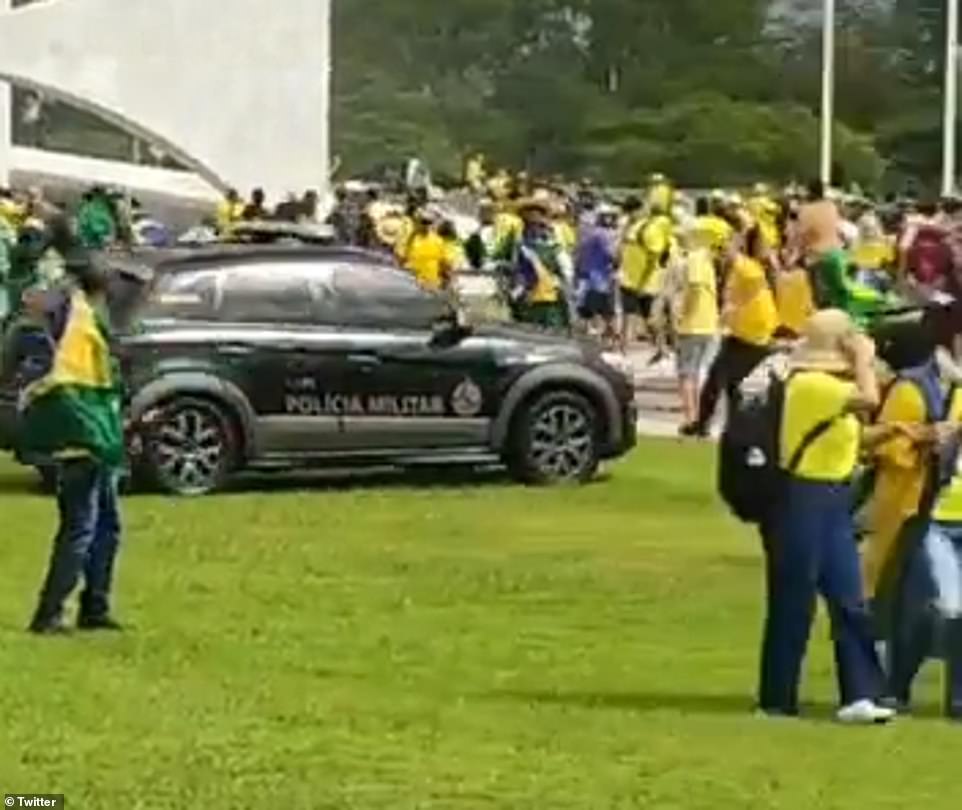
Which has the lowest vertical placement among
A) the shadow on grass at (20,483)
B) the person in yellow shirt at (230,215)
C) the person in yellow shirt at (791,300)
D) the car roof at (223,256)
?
the shadow on grass at (20,483)

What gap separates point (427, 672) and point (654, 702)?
3.70 feet

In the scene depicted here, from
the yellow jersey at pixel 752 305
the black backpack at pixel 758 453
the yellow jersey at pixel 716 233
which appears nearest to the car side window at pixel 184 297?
the yellow jersey at pixel 752 305

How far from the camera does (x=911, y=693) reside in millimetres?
13414

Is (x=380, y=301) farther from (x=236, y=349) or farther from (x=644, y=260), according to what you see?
(x=644, y=260)

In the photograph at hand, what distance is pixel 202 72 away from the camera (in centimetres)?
6156

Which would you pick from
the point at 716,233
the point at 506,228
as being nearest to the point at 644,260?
the point at 506,228

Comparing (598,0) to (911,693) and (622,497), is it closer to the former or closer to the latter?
(622,497)

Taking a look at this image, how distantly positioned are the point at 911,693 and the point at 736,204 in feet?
61.4

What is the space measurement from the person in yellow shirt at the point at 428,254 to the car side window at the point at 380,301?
8928mm

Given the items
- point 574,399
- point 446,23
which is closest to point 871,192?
point 446,23

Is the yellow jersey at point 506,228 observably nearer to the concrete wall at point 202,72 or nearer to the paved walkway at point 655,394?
the paved walkway at point 655,394

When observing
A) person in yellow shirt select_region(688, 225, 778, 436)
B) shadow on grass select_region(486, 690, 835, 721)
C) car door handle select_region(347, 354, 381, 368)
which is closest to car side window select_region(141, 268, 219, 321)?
car door handle select_region(347, 354, 381, 368)

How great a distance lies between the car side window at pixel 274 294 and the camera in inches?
859

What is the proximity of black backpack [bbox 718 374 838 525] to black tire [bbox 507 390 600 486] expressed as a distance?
393 inches
